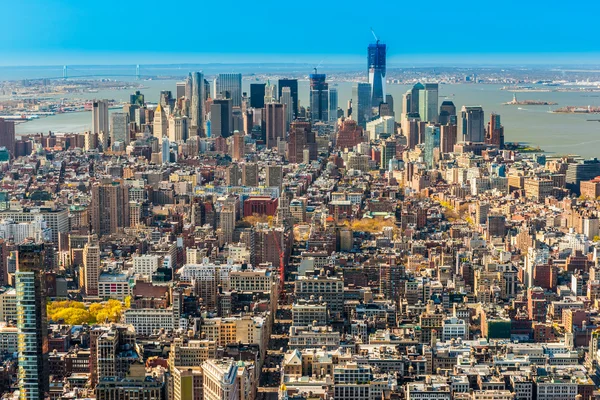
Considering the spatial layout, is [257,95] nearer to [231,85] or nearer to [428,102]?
[231,85]

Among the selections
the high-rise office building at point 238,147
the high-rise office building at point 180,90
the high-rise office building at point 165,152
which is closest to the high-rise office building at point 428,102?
the high-rise office building at point 180,90

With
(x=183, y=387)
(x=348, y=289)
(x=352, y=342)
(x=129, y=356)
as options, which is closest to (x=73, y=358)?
(x=129, y=356)

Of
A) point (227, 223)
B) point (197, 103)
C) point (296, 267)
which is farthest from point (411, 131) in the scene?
point (296, 267)

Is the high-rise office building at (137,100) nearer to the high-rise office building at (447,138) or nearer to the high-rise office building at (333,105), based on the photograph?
the high-rise office building at (333,105)

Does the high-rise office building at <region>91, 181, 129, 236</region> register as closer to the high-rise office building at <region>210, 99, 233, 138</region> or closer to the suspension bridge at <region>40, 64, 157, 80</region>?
the suspension bridge at <region>40, 64, 157, 80</region>

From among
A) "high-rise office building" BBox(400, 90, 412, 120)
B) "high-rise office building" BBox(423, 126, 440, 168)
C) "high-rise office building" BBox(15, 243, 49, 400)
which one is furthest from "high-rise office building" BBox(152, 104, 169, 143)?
"high-rise office building" BBox(15, 243, 49, 400)

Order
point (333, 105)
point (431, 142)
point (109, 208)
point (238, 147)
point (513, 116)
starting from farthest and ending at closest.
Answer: point (513, 116)
point (333, 105)
point (431, 142)
point (238, 147)
point (109, 208)

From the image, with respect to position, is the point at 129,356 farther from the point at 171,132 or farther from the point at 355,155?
the point at 171,132
